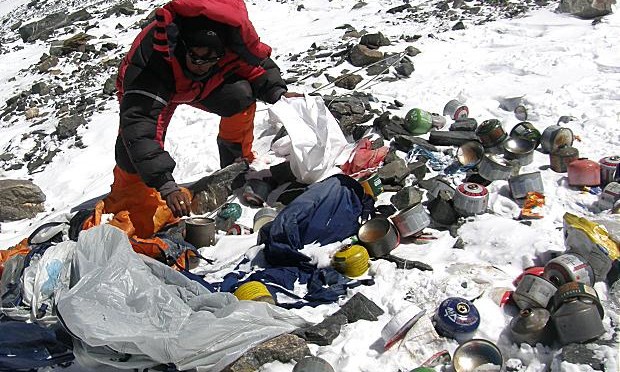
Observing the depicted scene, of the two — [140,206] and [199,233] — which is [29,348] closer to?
[199,233]

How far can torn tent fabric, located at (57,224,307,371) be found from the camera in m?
2.41

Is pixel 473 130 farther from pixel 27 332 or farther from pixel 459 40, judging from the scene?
pixel 27 332

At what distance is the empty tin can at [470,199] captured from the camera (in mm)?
3482

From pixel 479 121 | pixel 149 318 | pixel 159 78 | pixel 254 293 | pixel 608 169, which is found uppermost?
pixel 159 78

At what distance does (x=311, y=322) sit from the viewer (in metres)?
2.80

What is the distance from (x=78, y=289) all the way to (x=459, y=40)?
538 centimetres

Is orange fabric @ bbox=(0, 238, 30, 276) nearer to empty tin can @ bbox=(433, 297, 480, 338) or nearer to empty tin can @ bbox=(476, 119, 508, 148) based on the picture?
empty tin can @ bbox=(433, 297, 480, 338)

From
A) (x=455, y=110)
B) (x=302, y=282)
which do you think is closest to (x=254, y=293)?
(x=302, y=282)

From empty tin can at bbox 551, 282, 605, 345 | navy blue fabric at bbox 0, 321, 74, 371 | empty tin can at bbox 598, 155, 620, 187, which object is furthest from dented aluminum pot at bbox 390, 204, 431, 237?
navy blue fabric at bbox 0, 321, 74, 371

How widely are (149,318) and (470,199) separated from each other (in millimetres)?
2019

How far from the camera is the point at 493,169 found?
3785 mm

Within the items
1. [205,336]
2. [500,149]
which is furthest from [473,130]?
[205,336]

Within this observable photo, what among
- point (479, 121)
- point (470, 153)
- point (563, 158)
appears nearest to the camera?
point (563, 158)

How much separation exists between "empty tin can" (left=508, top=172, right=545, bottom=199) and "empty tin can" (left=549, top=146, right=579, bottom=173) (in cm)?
36
